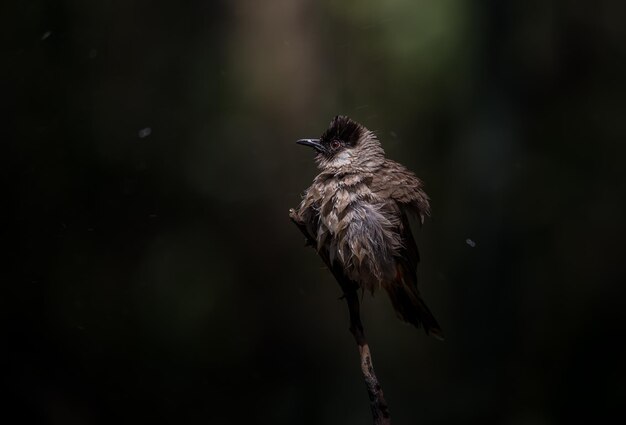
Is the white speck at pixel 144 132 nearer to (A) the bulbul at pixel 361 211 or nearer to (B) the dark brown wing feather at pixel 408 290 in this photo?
(A) the bulbul at pixel 361 211

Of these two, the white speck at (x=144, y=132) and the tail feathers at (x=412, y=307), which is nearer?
the tail feathers at (x=412, y=307)

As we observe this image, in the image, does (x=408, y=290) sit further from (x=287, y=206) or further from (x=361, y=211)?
(x=287, y=206)

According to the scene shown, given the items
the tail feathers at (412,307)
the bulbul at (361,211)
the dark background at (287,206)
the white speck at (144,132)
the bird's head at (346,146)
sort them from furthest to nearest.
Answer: the white speck at (144,132) → the dark background at (287,206) → the tail feathers at (412,307) → the bird's head at (346,146) → the bulbul at (361,211)

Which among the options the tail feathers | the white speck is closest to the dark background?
the white speck

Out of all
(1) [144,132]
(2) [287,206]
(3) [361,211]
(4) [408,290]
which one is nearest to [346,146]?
(3) [361,211]

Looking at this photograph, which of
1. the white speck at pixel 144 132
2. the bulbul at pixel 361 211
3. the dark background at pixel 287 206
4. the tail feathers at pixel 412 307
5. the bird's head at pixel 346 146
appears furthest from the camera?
the white speck at pixel 144 132

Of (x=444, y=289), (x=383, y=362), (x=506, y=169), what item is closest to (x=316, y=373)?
(x=383, y=362)

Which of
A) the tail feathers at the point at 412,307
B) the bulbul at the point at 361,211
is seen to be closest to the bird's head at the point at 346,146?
the bulbul at the point at 361,211

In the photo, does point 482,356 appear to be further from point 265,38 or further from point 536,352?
point 265,38
